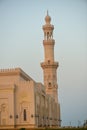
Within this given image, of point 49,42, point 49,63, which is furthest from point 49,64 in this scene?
point 49,42

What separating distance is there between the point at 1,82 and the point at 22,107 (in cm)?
403

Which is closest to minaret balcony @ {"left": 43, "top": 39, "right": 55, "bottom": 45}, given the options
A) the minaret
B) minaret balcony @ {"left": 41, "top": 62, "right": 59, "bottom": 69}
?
the minaret

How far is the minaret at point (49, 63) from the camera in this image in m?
43.1

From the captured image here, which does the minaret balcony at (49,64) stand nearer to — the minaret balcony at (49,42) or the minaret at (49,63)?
the minaret at (49,63)

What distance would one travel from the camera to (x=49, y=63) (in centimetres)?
4316

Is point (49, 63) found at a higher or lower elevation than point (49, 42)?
lower

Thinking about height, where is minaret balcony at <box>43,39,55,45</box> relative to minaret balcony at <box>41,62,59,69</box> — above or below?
above

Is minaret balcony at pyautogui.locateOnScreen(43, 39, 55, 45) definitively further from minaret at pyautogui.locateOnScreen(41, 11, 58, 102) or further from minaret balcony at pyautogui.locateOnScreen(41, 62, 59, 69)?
minaret balcony at pyautogui.locateOnScreen(41, 62, 59, 69)

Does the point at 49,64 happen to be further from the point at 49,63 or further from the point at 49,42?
the point at 49,42

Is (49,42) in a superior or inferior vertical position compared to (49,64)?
superior

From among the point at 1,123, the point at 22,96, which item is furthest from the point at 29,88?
the point at 1,123

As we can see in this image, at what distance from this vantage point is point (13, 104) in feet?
94.3

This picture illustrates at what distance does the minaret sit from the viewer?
43.1 metres

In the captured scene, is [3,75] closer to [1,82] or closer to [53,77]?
[1,82]
